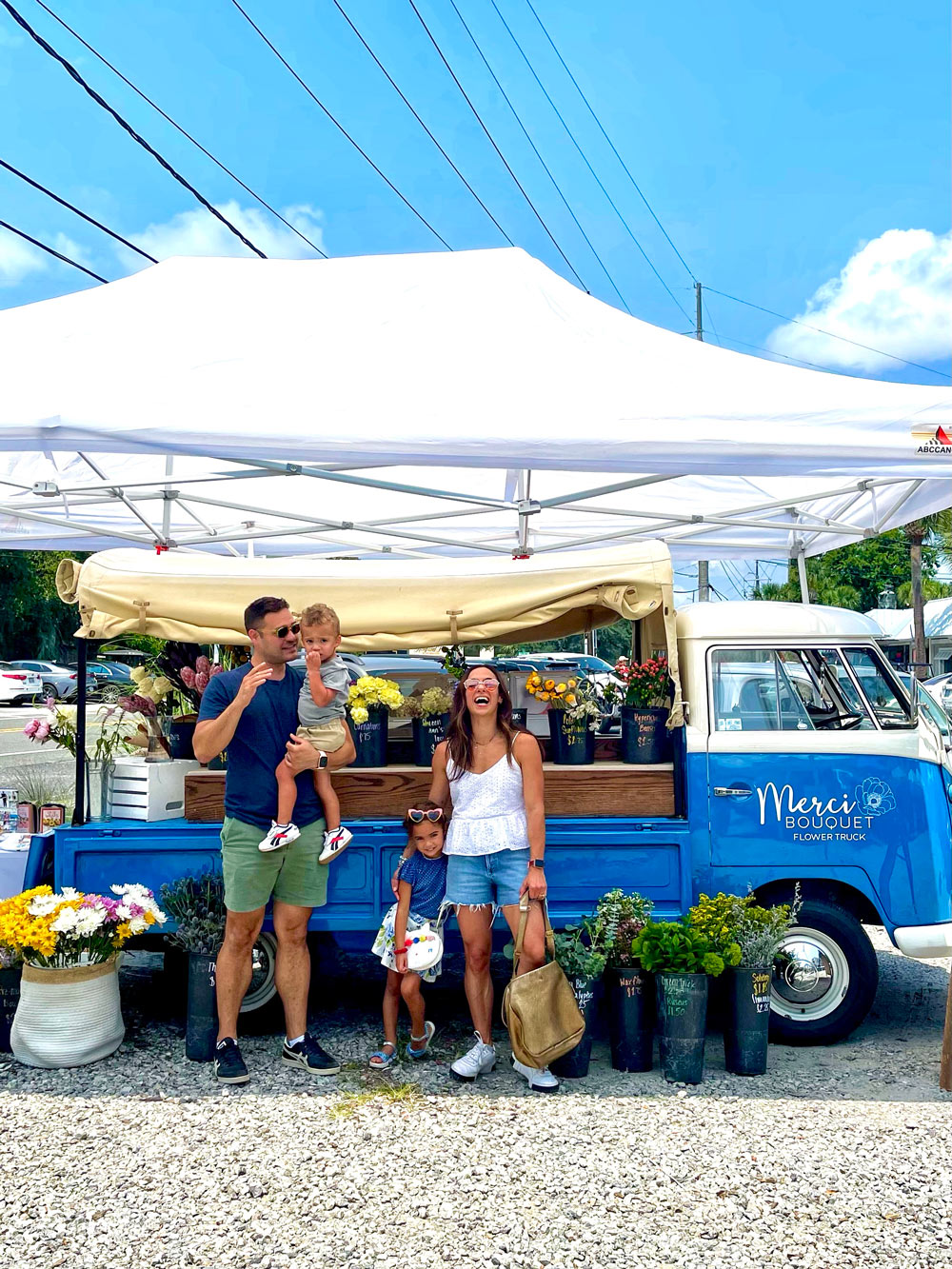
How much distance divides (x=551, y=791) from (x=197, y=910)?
1.96 metres

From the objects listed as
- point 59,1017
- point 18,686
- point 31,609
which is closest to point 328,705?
point 59,1017

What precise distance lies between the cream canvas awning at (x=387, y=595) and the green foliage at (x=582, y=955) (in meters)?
1.25

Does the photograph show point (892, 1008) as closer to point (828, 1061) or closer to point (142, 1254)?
point (828, 1061)

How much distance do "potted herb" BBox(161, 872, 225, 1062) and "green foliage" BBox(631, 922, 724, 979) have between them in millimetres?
2138

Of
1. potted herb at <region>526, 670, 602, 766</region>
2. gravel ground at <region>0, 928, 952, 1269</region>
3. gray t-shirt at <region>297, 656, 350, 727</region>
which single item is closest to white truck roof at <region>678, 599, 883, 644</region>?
potted herb at <region>526, 670, 602, 766</region>

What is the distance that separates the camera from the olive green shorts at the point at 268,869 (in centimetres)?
505

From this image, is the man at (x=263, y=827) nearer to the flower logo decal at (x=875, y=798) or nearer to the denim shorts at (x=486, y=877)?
the denim shorts at (x=486, y=877)

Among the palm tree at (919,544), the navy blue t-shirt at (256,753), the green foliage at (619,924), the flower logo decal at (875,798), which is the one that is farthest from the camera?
the palm tree at (919,544)

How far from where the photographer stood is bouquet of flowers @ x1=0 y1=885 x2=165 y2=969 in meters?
5.15

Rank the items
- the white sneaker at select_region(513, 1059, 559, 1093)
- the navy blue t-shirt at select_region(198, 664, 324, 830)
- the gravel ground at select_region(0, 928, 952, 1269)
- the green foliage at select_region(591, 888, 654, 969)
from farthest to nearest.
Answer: the green foliage at select_region(591, 888, 654, 969) < the navy blue t-shirt at select_region(198, 664, 324, 830) < the white sneaker at select_region(513, 1059, 559, 1093) < the gravel ground at select_region(0, 928, 952, 1269)

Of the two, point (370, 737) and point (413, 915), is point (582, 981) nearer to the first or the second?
point (413, 915)

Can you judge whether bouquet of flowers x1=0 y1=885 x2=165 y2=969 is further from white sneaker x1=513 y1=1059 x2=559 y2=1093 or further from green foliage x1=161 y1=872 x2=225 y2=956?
white sneaker x1=513 y1=1059 x2=559 y2=1093

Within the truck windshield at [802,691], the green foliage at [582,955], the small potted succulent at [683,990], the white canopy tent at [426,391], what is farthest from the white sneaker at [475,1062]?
the white canopy tent at [426,391]

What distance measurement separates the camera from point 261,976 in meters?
5.81
